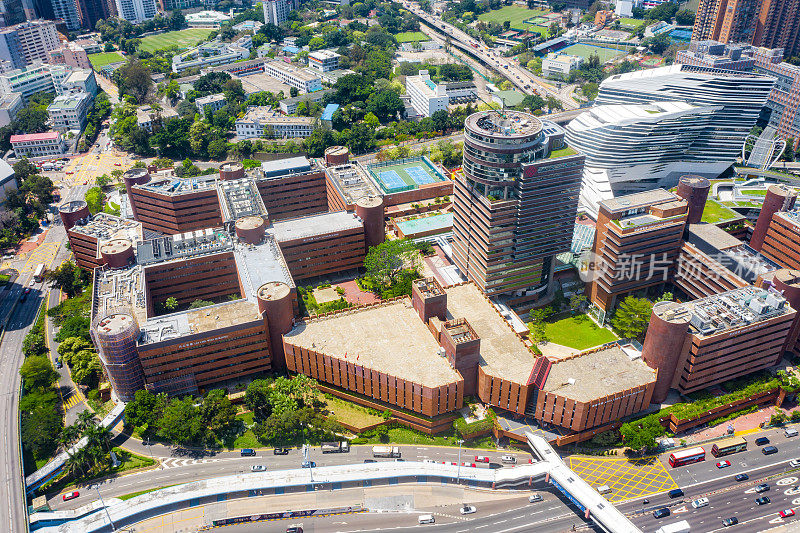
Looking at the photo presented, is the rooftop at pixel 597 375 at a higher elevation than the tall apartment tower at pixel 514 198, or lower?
lower

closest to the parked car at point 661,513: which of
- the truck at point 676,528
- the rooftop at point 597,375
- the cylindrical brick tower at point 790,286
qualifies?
the truck at point 676,528

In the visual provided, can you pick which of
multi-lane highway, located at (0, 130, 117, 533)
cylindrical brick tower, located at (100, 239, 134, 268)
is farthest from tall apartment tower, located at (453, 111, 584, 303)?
multi-lane highway, located at (0, 130, 117, 533)

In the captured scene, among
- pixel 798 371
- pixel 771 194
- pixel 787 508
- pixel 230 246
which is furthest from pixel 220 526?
pixel 771 194

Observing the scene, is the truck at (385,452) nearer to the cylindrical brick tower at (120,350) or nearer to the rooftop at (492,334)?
the rooftop at (492,334)

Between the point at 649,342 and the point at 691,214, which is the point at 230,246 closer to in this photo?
the point at 649,342

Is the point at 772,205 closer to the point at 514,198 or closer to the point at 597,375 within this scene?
the point at 514,198

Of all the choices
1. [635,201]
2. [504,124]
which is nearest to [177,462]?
[504,124]
